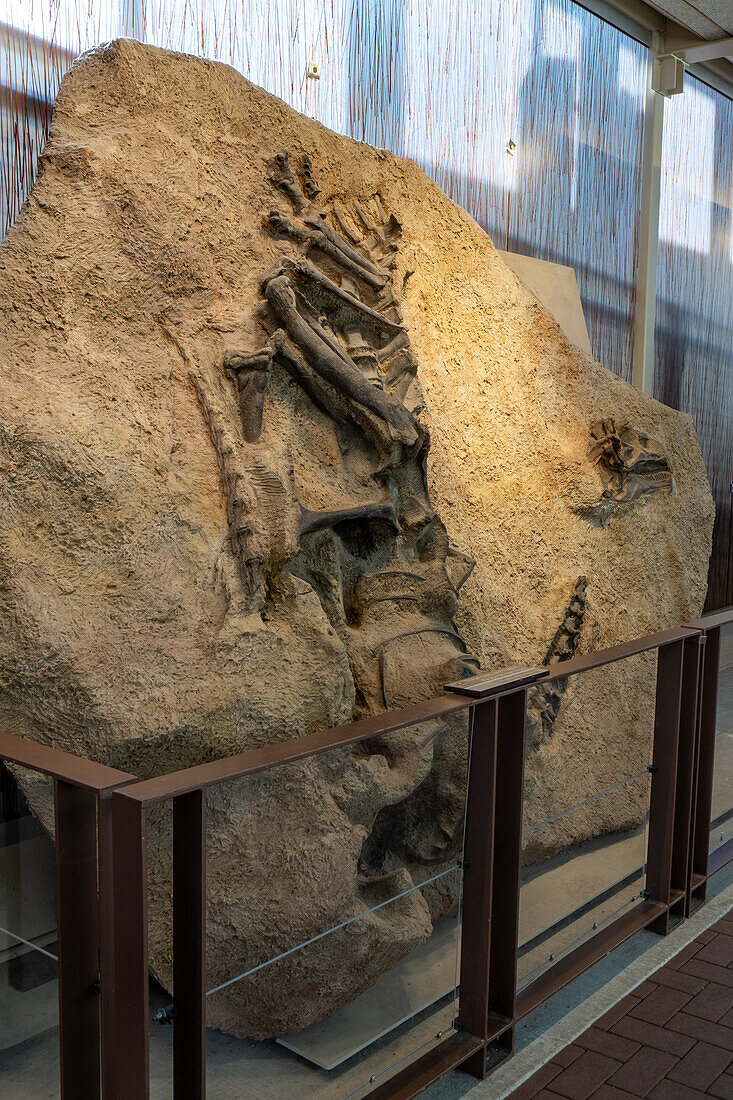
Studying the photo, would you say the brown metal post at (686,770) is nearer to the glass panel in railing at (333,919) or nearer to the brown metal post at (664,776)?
the brown metal post at (664,776)

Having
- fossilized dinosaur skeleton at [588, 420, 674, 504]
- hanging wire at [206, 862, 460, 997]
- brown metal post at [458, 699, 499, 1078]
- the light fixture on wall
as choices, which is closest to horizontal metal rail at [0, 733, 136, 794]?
hanging wire at [206, 862, 460, 997]

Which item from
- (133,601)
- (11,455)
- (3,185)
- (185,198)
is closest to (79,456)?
(11,455)

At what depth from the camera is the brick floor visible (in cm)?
228

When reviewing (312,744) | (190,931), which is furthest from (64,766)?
(312,744)

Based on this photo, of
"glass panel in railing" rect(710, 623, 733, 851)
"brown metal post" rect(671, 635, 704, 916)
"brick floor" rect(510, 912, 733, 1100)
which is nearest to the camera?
"brick floor" rect(510, 912, 733, 1100)

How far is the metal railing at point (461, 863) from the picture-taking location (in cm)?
150

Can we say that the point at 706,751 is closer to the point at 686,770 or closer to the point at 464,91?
the point at 686,770

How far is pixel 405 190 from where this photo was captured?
3756mm

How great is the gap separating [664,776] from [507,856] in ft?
2.86

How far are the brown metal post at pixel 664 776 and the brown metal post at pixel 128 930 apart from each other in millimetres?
1953

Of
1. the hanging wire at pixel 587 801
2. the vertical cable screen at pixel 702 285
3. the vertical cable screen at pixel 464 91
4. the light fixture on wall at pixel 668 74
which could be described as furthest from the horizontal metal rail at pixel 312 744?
the light fixture on wall at pixel 668 74

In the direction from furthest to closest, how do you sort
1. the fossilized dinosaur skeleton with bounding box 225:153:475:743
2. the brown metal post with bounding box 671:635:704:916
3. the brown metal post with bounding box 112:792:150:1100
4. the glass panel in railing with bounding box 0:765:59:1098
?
1. the brown metal post with bounding box 671:635:704:916
2. the fossilized dinosaur skeleton with bounding box 225:153:475:743
3. the glass panel in railing with bounding box 0:765:59:1098
4. the brown metal post with bounding box 112:792:150:1100

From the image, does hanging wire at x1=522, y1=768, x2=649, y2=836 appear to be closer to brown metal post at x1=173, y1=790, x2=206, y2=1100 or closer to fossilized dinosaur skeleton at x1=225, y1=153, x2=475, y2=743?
fossilized dinosaur skeleton at x1=225, y1=153, x2=475, y2=743

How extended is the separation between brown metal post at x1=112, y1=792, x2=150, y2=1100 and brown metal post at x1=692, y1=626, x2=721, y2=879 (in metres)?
2.21
